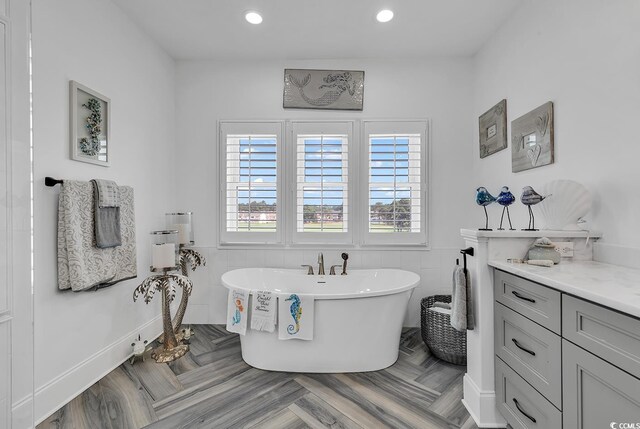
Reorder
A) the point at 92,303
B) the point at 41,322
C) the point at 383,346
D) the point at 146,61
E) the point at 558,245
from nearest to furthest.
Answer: the point at 558,245, the point at 41,322, the point at 92,303, the point at 383,346, the point at 146,61

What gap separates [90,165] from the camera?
2.11m

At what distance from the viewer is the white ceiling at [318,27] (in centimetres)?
233

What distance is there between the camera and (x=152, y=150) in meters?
2.81

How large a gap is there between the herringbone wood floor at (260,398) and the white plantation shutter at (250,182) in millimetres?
1253

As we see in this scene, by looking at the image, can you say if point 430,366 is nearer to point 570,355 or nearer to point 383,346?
point 383,346

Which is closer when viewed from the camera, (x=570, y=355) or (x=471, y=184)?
(x=570, y=355)

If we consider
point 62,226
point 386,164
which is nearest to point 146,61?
point 62,226

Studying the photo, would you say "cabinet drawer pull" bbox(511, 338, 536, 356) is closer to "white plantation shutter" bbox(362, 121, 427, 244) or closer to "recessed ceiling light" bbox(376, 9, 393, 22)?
"white plantation shutter" bbox(362, 121, 427, 244)

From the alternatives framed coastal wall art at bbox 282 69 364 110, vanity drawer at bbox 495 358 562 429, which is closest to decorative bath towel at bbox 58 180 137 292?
framed coastal wall art at bbox 282 69 364 110

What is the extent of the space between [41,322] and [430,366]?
2677mm

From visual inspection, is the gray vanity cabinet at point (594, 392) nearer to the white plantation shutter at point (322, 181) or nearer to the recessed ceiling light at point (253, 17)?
the white plantation shutter at point (322, 181)

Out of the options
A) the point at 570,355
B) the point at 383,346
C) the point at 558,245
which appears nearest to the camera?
the point at 570,355

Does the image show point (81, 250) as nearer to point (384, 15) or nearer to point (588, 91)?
point (384, 15)

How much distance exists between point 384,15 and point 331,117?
1007 millimetres
